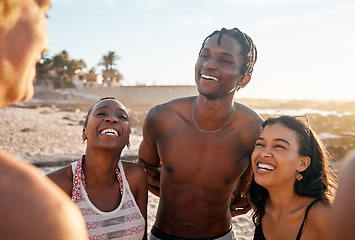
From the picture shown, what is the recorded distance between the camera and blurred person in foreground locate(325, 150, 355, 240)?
2.21ft

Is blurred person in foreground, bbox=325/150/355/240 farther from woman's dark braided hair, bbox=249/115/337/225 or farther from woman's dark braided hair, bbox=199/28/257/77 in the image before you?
woman's dark braided hair, bbox=199/28/257/77

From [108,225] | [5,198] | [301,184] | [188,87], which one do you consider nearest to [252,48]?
[301,184]

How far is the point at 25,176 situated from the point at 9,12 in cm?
40

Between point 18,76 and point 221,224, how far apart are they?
226 cm

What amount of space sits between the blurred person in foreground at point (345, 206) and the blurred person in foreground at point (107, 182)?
1.57 meters

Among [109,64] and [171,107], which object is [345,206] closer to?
[171,107]

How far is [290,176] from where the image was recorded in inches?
81.9

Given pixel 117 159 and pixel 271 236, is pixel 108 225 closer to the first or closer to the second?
pixel 117 159

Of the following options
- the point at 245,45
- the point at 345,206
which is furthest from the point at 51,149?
the point at 345,206

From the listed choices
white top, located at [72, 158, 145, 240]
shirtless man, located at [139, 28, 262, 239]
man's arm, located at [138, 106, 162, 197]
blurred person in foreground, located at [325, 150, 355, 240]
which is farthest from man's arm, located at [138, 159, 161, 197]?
blurred person in foreground, located at [325, 150, 355, 240]

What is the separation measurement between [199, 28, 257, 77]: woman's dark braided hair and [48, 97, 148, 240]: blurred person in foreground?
120 cm

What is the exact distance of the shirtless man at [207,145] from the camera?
2.50 meters

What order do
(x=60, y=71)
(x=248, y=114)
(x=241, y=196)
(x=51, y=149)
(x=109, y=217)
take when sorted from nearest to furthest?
(x=109, y=217), (x=248, y=114), (x=241, y=196), (x=51, y=149), (x=60, y=71)

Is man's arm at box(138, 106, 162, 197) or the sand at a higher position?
man's arm at box(138, 106, 162, 197)
